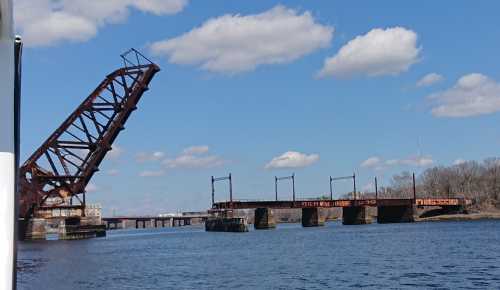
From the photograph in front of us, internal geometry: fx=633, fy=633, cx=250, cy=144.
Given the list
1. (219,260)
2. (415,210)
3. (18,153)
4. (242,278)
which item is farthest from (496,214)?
(18,153)

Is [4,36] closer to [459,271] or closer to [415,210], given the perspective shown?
[459,271]

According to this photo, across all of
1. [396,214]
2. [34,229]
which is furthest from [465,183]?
[34,229]

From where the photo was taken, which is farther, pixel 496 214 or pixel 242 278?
pixel 496 214

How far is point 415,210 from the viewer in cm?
9762

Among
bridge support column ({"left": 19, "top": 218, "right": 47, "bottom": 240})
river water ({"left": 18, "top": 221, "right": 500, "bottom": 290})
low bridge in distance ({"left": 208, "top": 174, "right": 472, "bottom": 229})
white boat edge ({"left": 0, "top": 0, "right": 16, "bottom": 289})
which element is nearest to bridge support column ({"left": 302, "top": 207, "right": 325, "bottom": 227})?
low bridge in distance ({"left": 208, "top": 174, "right": 472, "bottom": 229})

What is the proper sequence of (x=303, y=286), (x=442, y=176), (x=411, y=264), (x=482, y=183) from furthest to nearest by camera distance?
(x=442, y=176)
(x=482, y=183)
(x=411, y=264)
(x=303, y=286)

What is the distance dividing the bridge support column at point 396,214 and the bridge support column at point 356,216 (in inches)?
175

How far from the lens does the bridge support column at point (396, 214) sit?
323ft

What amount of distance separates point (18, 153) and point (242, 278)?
22.1 m

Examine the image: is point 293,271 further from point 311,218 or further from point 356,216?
point 311,218

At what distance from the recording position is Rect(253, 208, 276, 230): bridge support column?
304ft

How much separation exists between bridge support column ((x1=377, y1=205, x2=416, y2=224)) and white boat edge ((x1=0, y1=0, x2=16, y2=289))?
3873 inches

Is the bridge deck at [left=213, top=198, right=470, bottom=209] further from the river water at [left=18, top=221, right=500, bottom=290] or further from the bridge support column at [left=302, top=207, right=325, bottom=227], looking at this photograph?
the river water at [left=18, top=221, right=500, bottom=290]

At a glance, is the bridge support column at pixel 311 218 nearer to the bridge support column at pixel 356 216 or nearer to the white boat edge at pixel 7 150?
the bridge support column at pixel 356 216
